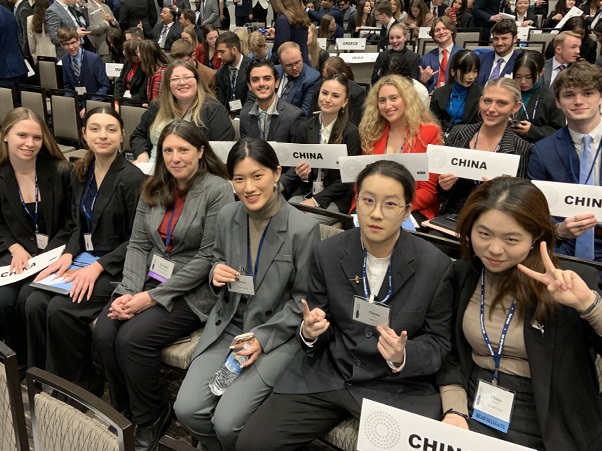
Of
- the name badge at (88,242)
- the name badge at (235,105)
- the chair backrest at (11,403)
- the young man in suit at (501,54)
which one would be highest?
the young man in suit at (501,54)

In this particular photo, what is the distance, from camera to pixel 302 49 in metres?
5.25

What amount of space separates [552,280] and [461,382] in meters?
0.49

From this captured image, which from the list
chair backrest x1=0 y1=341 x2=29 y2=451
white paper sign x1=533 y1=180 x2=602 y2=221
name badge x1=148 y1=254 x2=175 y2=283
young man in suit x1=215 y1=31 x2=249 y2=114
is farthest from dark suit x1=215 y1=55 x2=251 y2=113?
chair backrest x1=0 y1=341 x2=29 y2=451

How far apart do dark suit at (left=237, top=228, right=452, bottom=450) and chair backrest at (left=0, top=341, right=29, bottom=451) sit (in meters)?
0.70

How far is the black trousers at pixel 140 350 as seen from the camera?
2381 mm

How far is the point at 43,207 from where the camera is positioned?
10.00 ft

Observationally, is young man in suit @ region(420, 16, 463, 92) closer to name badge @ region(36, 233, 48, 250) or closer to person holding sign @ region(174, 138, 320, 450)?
person holding sign @ region(174, 138, 320, 450)

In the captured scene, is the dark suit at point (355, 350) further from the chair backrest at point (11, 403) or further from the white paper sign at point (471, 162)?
the white paper sign at point (471, 162)

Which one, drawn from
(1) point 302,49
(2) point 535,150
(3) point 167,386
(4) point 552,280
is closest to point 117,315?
(3) point 167,386

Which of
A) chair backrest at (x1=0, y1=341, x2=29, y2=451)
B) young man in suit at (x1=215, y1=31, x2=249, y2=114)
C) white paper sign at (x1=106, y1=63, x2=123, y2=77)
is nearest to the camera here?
chair backrest at (x1=0, y1=341, x2=29, y2=451)

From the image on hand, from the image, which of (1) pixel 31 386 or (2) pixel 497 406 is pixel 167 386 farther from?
(2) pixel 497 406

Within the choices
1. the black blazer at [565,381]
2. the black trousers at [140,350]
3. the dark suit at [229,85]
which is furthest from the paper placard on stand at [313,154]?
the dark suit at [229,85]

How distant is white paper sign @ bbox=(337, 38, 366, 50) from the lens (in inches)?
284

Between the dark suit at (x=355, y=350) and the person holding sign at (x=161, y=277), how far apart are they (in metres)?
0.65
